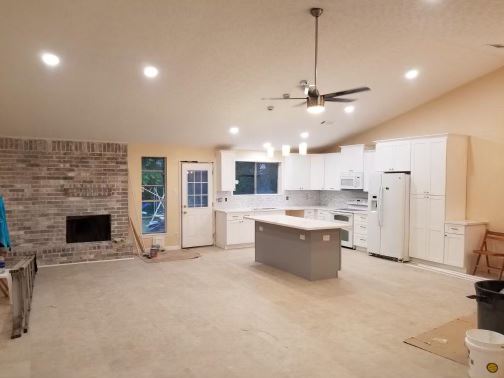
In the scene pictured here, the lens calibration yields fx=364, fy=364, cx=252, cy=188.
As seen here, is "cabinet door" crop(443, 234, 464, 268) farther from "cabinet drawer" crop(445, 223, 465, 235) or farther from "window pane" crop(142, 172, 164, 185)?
"window pane" crop(142, 172, 164, 185)

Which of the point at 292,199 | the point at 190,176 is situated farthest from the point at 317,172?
the point at 190,176

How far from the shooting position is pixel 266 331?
3.85 m

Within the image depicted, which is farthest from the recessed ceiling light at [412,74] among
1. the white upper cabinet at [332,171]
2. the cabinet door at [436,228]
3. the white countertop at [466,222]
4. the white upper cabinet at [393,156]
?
the white upper cabinet at [332,171]

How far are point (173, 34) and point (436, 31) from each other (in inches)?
126

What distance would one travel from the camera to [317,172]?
366 inches

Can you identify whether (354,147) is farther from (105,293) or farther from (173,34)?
(105,293)

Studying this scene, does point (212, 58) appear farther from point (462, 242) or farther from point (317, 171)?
point (317, 171)

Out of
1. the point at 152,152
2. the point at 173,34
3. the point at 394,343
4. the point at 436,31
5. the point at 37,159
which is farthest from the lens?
the point at 152,152

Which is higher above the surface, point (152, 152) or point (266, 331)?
point (152, 152)

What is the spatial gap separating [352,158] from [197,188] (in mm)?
3647

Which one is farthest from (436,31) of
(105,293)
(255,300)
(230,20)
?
(105,293)

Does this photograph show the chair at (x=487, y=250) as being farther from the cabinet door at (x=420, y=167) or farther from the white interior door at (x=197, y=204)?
the white interior door at (x=197, y=204)

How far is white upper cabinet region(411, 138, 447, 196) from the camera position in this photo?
6.37m

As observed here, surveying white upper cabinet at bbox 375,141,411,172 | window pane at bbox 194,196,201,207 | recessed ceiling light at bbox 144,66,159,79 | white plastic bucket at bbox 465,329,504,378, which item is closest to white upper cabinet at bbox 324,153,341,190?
white upper cabinet at bbox 375,141,411,172
